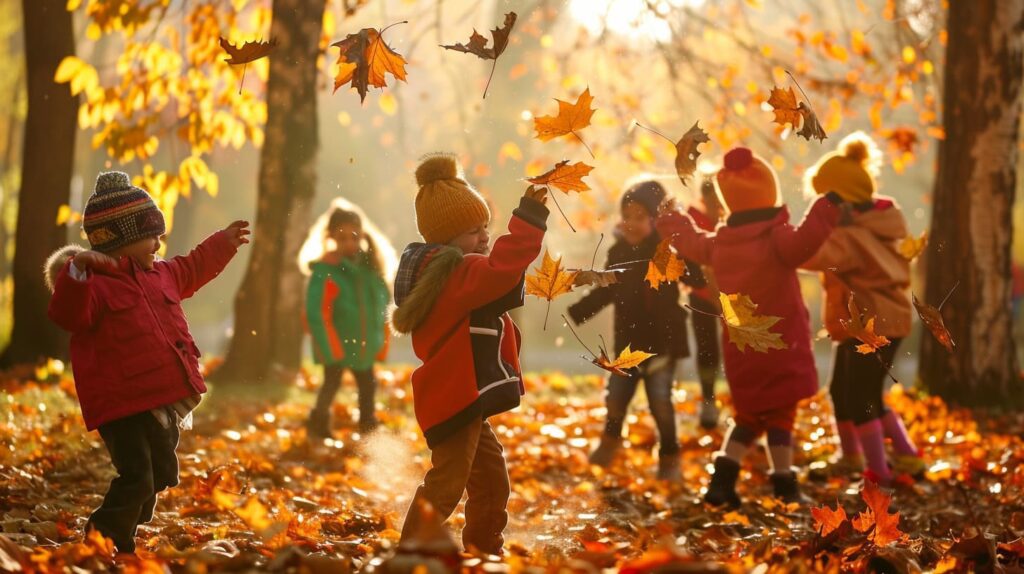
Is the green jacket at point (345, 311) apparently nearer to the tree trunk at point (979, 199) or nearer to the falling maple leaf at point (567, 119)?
the falling maple leaf at point (567, 119)

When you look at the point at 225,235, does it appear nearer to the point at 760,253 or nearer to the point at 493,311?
the point at 493,311

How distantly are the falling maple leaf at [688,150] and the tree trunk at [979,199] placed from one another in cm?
546

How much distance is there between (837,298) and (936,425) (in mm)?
2593

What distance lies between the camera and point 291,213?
33.2 ft

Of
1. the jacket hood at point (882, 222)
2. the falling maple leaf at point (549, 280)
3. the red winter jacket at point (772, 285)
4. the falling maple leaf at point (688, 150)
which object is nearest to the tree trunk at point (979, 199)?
the jacket hood at point (882, 222)

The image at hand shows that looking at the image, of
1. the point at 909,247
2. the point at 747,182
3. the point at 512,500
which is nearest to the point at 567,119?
the point at 747,182

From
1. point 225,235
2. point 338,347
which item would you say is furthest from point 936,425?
point 225,235

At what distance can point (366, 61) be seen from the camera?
3.84m

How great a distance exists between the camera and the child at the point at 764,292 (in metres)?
5.37

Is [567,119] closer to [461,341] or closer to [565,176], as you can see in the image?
[565,176]

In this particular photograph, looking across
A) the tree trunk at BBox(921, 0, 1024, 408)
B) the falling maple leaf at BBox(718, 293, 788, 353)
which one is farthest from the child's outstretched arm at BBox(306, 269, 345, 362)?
the tree trunk at BBox(921, 0, 1024, 408)

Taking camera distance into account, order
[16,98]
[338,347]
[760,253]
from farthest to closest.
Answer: [16,98]
[338,347]
[760,253]

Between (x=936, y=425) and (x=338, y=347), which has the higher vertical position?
(x=338, y=347)

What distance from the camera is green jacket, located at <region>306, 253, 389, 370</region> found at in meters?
7.47
